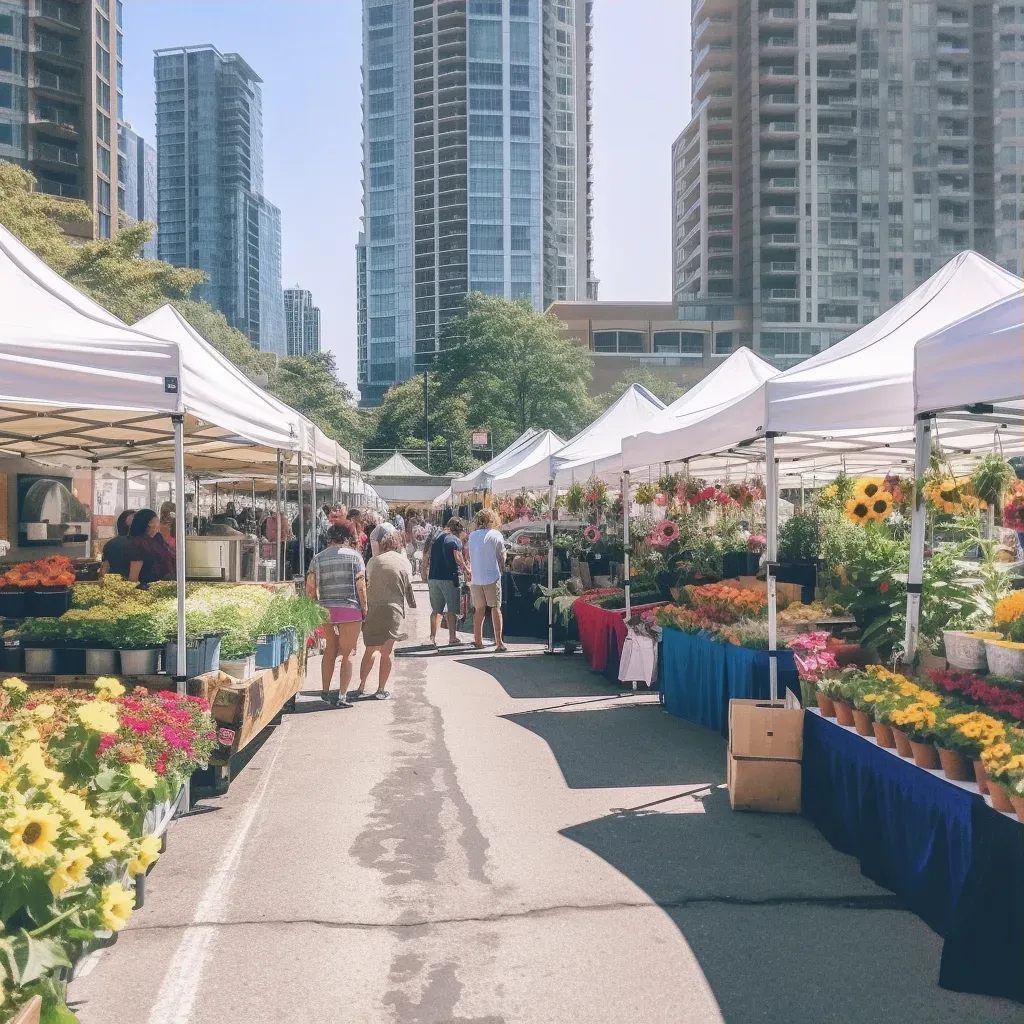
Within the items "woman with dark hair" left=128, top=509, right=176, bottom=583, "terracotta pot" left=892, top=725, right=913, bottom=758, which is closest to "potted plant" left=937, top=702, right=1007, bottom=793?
"terracotta pot" left=892, top=725, right=913, bottom=758

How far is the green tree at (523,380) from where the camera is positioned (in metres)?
64.1

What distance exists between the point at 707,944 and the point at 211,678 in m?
3.94

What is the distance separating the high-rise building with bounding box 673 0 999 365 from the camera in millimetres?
96250

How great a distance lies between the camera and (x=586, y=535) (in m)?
18.0

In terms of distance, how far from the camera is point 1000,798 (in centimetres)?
470

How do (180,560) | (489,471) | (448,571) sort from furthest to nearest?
(489,471) → (448,571) → (180,560)

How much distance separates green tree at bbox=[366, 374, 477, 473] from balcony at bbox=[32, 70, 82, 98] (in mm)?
27871

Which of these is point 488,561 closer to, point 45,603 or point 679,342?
point 45,603

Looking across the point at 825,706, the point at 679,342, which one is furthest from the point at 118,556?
the point at 679,342

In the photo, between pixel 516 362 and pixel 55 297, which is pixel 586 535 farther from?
pixel 516 362

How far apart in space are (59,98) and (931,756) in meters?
71.5

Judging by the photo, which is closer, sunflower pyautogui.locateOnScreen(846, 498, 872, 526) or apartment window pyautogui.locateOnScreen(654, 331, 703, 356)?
sunflower pyautogui.locateOnScreen(846, 498, 872, 526)

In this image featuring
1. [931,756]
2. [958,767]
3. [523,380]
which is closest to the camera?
[958,767]

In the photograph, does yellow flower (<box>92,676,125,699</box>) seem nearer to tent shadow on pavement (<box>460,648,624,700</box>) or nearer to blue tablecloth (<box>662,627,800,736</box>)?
blue tablecloth (<box>662,627,800,736</box>)
